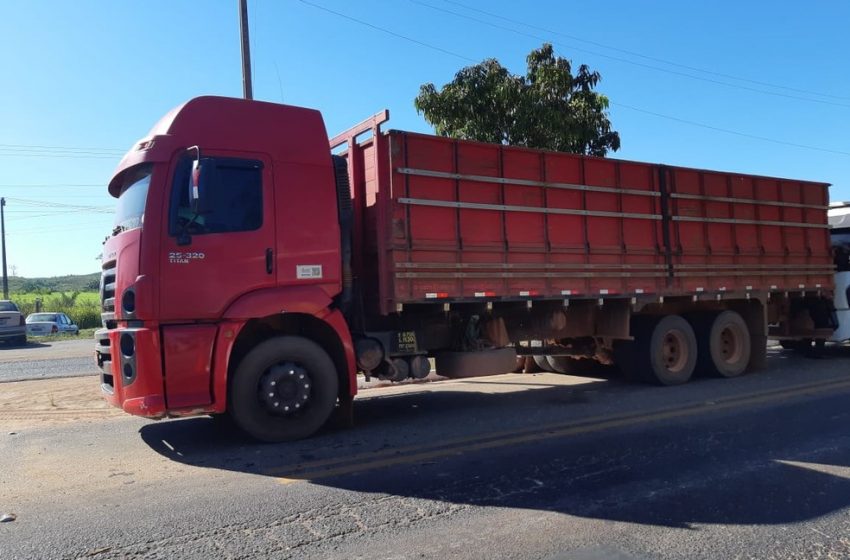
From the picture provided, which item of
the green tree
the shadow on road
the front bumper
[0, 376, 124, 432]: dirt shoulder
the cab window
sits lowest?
the shadow on road

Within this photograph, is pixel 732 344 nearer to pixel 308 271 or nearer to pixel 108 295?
pixel 308 271

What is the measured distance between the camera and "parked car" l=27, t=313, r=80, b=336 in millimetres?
30891

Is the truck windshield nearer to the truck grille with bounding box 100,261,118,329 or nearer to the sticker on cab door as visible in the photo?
the truck grille with bounding box 100,261,118,329

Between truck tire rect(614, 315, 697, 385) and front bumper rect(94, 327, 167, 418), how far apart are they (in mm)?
6861

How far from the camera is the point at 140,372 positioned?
19.2 ft

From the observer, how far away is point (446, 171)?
25.2ft

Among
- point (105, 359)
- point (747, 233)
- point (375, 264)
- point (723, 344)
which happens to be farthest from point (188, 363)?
point (747, 233)

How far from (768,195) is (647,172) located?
3.03 meters

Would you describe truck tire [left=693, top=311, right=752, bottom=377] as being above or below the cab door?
below

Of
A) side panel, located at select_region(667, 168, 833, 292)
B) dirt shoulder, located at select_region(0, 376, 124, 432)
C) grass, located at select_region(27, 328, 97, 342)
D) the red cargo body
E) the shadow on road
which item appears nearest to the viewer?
the shadow on road

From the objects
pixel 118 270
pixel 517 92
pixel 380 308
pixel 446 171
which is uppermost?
pixel 517 92

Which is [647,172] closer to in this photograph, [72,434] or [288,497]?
[288,497]

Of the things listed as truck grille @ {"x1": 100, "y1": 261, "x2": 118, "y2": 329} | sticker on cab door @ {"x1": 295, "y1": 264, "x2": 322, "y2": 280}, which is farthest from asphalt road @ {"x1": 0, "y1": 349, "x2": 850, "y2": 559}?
sticker on cab door @ {"x1": 295, "y1": 264, "x2": 322, "y2": 280}

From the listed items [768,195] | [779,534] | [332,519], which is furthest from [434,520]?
[768,195]
